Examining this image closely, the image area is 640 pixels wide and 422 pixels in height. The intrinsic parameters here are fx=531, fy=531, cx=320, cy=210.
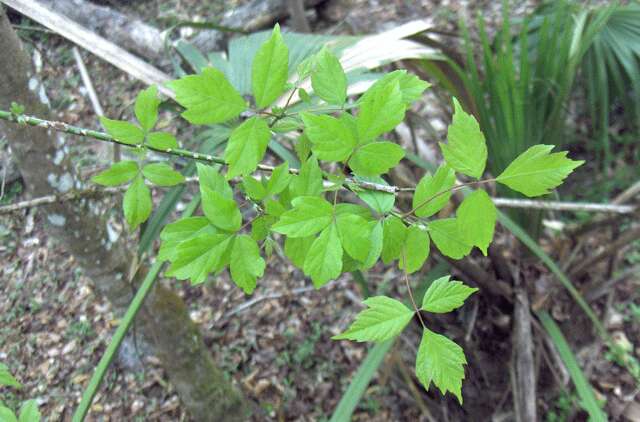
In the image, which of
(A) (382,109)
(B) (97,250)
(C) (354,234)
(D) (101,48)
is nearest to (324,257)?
(C) (354,234)

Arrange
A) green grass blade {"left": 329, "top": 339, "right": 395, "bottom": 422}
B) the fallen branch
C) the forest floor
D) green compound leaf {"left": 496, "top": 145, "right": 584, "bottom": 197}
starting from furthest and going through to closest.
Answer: the forest floor < green grass blade {"left": 329, "top": 339, "right": 395, "bottom": 422} < the fallen branch < green compound leaf {"left": 496, "top": 145, "right": 584, "bottom": 197}

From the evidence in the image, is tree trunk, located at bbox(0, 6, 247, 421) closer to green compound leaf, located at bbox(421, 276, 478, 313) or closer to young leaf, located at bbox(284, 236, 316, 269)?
young leaf, located at bbox(284, 236, 316, 269)

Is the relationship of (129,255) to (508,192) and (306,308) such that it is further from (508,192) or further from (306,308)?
(508,192)

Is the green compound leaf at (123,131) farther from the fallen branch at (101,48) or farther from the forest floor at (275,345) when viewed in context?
the forest floor at (275,345)

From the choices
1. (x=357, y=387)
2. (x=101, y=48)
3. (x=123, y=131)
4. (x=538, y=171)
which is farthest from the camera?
(x=357, y=387)

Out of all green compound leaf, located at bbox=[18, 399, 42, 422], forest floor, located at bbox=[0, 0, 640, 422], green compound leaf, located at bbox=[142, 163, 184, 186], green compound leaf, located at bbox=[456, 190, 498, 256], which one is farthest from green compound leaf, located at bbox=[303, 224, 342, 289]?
forest floor, located at bbox=[0, 0, 640, 422]

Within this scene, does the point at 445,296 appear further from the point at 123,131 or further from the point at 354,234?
the point at 123,131
